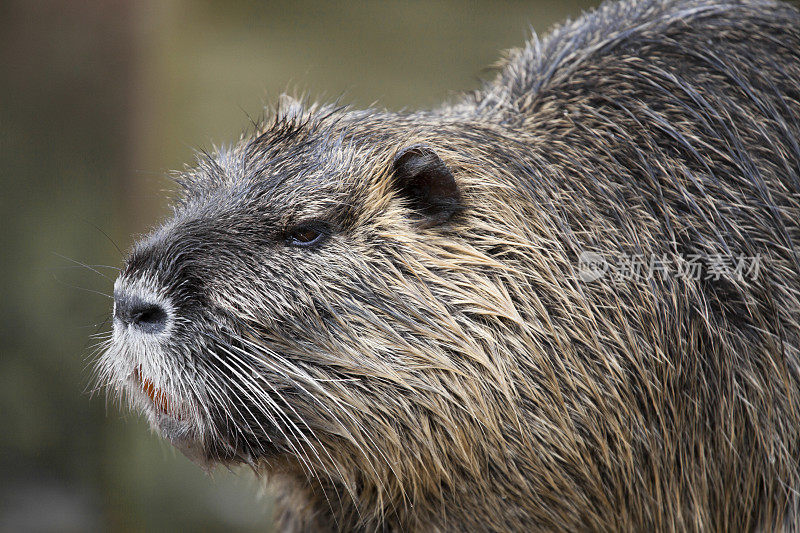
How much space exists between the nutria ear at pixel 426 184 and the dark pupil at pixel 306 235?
25 cm

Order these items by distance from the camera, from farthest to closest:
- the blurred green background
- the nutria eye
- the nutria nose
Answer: the blurred green background
the nutria eye
the nutria nose

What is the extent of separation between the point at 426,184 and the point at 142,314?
773mm

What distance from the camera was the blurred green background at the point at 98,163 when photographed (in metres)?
4.10

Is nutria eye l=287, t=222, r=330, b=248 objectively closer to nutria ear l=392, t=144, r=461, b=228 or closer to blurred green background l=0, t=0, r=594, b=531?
nutria ear l=392, t=144, r=461, b=228

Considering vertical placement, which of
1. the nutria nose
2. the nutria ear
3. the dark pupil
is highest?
the nutria ear

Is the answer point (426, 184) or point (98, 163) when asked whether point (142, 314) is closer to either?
point (426, 184)

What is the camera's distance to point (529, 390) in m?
2.14

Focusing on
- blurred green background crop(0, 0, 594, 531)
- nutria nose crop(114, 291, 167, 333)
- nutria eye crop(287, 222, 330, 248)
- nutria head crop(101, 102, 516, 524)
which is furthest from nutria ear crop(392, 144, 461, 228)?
blurred green background crop(0, 0, 594, 531)

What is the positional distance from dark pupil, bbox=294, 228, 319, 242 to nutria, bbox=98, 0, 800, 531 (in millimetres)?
11

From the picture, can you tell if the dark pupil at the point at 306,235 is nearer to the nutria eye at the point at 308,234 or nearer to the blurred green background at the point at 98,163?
the nutria eye at the point at 308,234

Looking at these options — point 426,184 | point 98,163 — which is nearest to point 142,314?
point 426,184

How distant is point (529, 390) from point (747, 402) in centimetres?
64

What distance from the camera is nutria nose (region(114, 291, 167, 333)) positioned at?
1966 millimetres

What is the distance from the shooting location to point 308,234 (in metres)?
2.13
